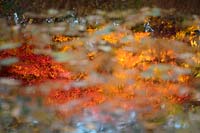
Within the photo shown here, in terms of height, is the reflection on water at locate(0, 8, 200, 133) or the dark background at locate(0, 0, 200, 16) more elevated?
the dark background at locate(0, 0, 200, 16)

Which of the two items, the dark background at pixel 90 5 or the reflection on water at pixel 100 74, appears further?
the dark background at pixel 90 5

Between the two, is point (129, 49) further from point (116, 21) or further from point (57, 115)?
point (57, 115)

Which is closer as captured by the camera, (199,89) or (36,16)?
(199,89)

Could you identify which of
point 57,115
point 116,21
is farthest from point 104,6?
point 57,115

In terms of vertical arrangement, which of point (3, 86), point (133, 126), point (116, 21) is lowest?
point (133, 126)

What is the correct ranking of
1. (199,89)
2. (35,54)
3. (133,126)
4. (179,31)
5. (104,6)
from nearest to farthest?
(133,126) < (199,89) < (35,54) < (179,31) < (104,6)

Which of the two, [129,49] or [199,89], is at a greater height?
[129,49]
